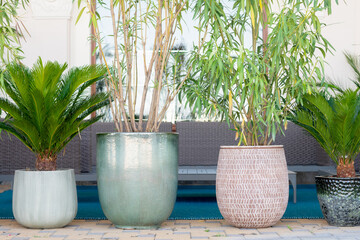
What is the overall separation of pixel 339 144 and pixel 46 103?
1870 millimetres

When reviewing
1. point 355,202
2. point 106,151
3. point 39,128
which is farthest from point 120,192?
point 355,202

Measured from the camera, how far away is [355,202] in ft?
10.3

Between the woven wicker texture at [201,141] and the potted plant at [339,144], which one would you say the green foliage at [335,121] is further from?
the woven wicker texture at [201,141]

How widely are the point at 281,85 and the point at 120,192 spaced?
1305 millimetres

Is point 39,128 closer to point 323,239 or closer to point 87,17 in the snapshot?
point 323,239

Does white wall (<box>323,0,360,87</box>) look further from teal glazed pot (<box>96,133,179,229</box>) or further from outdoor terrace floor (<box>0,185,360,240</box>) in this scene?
teal glazed pot (<box>96,133,179,229</box>)

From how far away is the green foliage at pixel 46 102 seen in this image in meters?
3.16

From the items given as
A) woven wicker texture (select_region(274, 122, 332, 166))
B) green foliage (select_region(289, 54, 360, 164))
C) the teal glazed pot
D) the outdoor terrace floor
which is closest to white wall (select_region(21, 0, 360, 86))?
woven wicker texture (select_region(274, 122, 332, 166))

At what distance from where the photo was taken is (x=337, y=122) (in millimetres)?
3184

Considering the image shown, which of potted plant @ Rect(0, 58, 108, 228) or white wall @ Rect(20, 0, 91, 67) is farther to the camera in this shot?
white wall @ Rect(20, 0, 91, 67)

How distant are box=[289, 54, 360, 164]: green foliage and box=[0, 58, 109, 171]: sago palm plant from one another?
136cm

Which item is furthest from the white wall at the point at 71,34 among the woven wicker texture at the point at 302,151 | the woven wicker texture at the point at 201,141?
the woven wicker texture at the point at 201,141

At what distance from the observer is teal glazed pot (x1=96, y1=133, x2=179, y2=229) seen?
313 cm

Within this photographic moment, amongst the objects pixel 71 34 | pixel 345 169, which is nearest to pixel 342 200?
pixel 345 169
